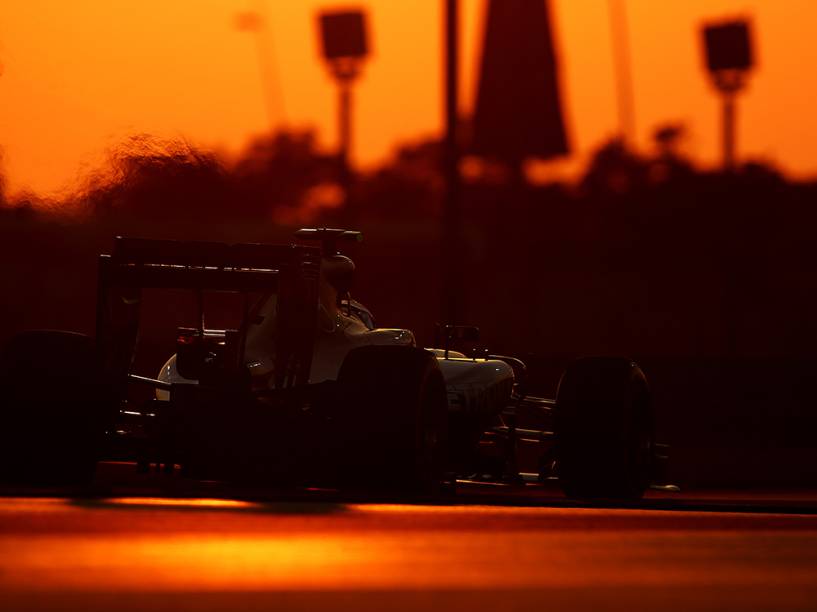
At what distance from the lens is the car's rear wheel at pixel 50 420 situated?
13359 mm

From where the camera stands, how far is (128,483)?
1474 centimetres

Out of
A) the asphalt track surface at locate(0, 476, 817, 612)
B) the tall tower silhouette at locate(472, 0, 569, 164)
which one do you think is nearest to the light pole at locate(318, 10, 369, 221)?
the tall tower silhouette at locate(472, 0, 569, 164)

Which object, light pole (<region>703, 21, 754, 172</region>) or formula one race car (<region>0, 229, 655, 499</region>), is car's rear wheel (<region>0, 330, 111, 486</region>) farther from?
light pole (<region>703, 21, 754, 172</region>)

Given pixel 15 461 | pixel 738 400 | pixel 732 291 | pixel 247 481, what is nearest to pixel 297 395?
pixel 247 481

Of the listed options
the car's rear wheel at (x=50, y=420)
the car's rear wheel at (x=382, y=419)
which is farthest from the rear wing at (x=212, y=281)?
the car's rear wheel at (x=382, y=419)

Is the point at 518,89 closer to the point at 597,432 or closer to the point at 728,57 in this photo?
the point at 728,57

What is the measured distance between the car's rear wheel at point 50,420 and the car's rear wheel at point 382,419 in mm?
1362

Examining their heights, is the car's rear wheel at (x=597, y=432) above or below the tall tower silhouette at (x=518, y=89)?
below

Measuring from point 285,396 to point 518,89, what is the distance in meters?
71.9

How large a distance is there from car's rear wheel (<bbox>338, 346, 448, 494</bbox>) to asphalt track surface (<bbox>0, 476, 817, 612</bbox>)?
2.02 ft

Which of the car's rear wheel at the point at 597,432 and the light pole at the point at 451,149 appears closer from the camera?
the car's rear wheel at the point at 597,432

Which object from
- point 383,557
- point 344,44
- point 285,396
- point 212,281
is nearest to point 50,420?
point 285,396

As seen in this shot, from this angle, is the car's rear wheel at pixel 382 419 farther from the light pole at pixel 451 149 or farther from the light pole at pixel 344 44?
the light pole at pixel 344 44

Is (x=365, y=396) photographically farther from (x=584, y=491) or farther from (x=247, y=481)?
(x=584, y=491)
